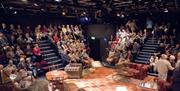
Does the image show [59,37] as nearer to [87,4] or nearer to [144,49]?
[87,4]

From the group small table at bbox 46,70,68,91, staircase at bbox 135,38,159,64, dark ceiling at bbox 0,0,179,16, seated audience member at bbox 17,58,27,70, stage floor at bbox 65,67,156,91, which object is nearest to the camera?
small table at bbox 46,70,68,91

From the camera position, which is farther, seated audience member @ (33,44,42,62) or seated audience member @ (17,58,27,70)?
seated audience member @ (33,44,42,62)

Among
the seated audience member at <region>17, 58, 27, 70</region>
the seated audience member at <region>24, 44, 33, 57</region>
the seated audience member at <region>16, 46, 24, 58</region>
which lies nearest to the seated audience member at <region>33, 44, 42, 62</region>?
the seated audience member at <region>24, 44, 33, 57</region>

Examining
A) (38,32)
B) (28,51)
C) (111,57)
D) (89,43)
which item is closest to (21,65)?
(28,51)

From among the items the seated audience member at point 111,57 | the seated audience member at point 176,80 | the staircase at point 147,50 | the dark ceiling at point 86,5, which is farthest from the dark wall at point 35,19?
the seated audience member at point 176,80

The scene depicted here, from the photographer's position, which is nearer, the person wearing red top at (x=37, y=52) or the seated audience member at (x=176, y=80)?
the seated audience member at (x=176, y=80)

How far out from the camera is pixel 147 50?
14406 mm

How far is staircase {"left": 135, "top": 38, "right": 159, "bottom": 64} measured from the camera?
14.0m

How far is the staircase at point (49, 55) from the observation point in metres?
13.5

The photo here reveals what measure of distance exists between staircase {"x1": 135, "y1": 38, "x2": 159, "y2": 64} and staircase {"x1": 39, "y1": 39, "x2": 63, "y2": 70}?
169 inches

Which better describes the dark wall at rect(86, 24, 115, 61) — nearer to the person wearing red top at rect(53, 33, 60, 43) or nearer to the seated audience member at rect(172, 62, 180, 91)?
the person wearing red top at rect(53, 33, 60, 43)

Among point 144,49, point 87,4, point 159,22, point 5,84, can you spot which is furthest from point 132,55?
point 5,84

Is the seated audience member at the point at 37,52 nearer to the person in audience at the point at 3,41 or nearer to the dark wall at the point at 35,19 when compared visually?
the person in audience at the point at 3,41

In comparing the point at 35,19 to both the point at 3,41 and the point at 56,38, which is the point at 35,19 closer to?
the point at 56,38
